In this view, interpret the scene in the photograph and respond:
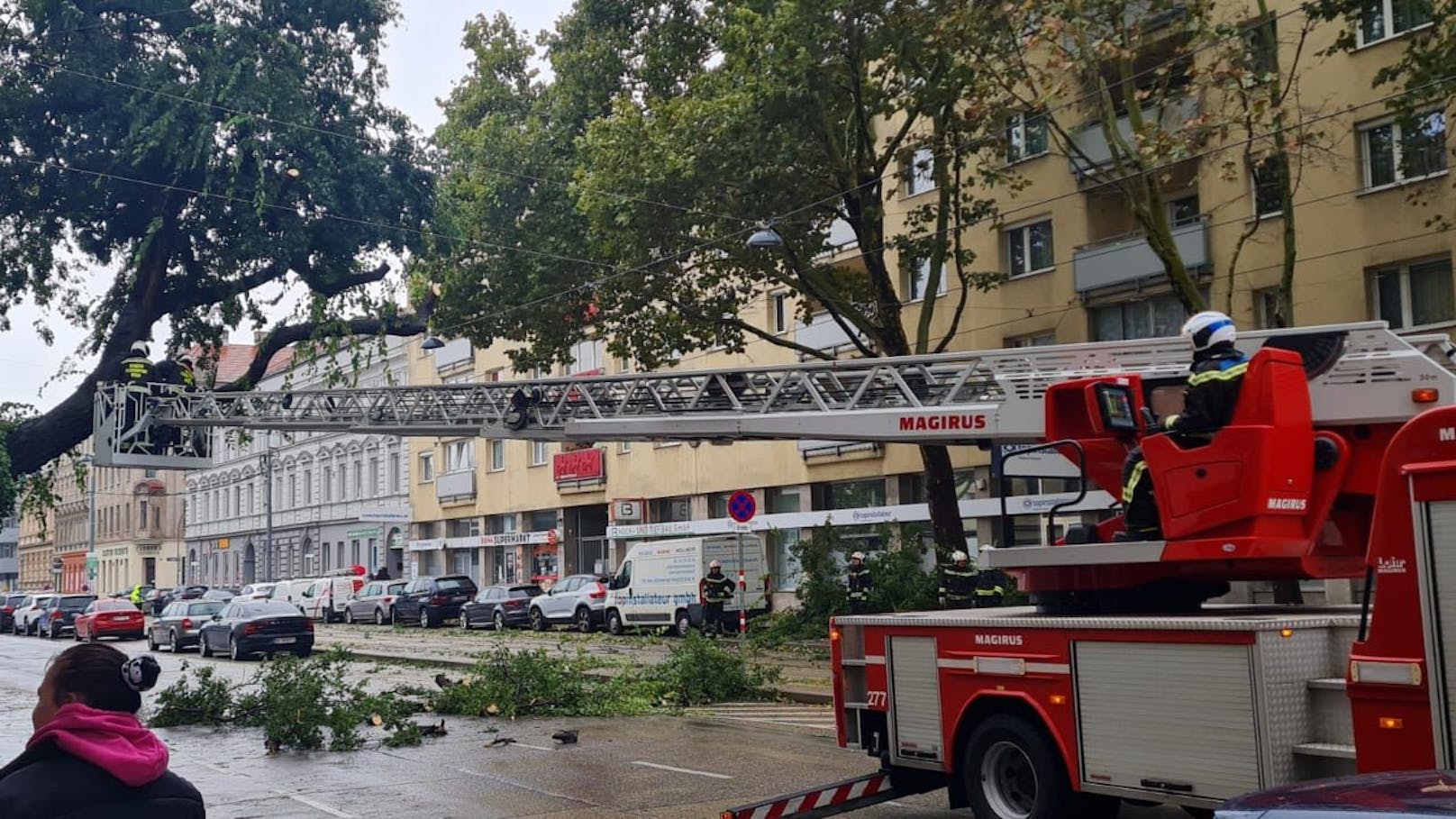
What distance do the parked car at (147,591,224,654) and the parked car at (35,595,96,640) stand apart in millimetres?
13790

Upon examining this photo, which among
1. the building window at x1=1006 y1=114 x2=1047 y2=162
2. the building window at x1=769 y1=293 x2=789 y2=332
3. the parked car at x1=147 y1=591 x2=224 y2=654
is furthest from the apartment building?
the building window at x1=1006 y1=114 x2=1047 y2=162

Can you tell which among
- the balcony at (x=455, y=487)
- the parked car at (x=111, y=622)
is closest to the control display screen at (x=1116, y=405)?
the parked car at (x=111, y=622)

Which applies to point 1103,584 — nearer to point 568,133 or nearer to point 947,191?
point 947,191

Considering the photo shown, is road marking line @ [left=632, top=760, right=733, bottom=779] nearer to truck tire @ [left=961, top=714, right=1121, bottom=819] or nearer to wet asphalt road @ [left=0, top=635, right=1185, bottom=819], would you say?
wet asphalt road @ [left=0, top=635, right=1185, bottom=819]

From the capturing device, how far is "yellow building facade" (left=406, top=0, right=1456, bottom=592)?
24844 millimetres

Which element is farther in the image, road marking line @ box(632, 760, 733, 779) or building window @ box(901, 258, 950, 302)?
building window @ box(901, 258, 950, 302)

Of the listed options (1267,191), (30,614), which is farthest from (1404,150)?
(30,614)

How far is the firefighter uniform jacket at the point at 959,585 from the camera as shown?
70.3ft

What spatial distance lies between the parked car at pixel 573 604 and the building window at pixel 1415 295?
20220 millimetres

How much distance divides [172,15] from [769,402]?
28.9 feet

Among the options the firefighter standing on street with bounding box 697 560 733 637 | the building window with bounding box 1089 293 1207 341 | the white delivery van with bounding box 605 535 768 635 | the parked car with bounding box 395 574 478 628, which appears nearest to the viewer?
the building window with bounding box 1089 293 1207 341

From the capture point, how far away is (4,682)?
27.7 metres

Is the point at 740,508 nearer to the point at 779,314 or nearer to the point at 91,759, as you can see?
the point at 779,314

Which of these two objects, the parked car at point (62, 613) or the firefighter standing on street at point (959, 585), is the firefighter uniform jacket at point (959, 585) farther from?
the parked car at point (62, 613)
